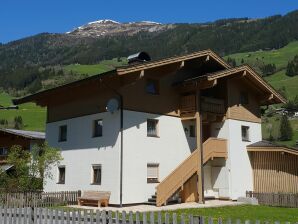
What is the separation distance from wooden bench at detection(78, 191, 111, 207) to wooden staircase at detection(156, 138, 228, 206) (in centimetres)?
287

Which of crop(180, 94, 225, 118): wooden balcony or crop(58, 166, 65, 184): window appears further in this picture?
crop(58, 166, 65, 184): window

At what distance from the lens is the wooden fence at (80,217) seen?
9.09 metres

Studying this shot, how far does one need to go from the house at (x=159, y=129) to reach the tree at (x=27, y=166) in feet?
5.50

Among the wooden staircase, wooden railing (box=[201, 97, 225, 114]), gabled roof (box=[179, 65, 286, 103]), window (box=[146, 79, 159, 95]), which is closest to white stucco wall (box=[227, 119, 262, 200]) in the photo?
the wooden staircase

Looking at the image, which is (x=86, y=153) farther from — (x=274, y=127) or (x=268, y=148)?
(x=274, y=127)

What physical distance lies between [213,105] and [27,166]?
39.5 ft

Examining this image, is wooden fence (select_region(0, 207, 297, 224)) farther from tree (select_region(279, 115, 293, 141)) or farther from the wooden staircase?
tree (select_region(279, 115, 293, 141))

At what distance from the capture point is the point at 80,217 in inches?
398

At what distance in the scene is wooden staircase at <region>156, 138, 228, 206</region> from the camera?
23253 millimetres

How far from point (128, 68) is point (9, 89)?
120m

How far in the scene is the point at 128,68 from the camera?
2230 centimetres

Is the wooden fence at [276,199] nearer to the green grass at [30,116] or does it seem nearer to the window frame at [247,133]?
the window frame at [247,133]

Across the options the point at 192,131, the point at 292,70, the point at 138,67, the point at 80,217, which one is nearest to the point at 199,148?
the point at 192,131

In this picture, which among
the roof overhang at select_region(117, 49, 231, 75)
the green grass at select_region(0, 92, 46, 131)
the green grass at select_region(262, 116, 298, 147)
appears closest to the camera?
the roof overhang at select_region(117, 49, 231, 75)
